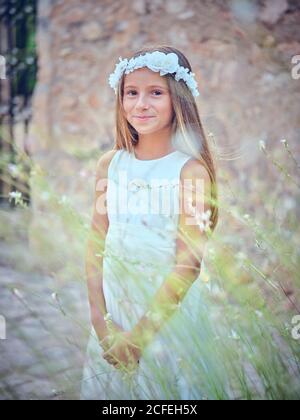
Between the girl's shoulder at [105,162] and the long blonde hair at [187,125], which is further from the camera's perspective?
the girl's shoulder at [105,162]

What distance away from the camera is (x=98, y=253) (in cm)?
178

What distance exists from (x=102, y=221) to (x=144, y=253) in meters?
0.17

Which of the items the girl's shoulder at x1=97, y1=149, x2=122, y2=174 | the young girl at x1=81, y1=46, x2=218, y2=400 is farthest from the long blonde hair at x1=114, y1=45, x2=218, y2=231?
the girl's shoulder at x1=97, y1=149, x2=122, y2=174

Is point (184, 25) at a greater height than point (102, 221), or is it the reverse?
point (184, 25)

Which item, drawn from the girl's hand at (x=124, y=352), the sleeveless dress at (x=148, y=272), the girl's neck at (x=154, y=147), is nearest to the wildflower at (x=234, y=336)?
the sleeveless dress at (x=148, y=272)

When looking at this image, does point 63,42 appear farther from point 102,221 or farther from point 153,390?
point 153,390

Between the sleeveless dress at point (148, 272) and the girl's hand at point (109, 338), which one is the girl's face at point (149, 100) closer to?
the sleeveless dress at point (148, 272)

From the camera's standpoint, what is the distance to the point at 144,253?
174 cm

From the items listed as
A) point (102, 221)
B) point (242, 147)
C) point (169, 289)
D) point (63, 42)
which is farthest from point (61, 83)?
point (169, 289)

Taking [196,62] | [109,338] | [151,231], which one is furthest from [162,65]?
[196,62]

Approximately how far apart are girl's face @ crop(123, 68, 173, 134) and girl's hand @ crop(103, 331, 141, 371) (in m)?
0.54

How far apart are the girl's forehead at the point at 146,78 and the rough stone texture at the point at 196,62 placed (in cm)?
85

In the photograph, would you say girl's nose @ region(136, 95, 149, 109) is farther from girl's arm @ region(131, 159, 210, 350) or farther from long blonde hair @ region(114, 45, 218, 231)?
girl's arm @ region(131, 159, 210, 350)

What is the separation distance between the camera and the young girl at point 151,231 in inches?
65.9
